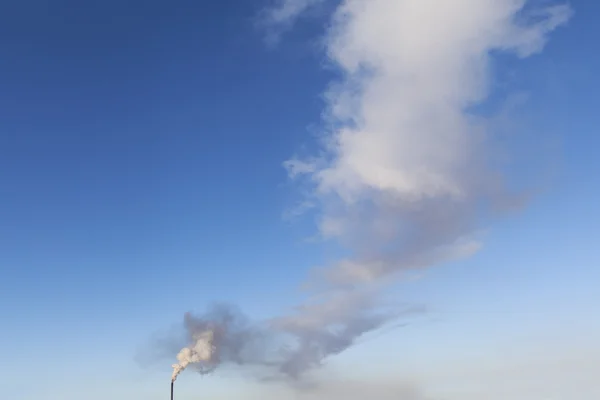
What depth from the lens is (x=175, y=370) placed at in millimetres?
113312
